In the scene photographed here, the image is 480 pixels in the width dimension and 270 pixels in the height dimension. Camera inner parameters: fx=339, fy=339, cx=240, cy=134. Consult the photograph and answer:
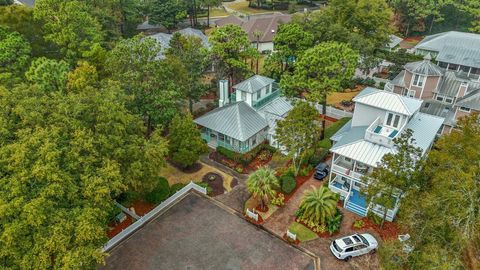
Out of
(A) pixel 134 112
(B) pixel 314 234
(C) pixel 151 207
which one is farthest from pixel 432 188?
(A) pixel 134 112

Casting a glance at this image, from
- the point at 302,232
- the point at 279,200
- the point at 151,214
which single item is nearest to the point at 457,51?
the point at 279,200

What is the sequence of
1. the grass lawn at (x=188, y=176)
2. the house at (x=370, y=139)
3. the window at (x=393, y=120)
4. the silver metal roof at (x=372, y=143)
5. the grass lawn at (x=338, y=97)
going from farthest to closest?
1. the grass lawn at (x=338, y=97)
2. the grass lawn at (x=188, y=176)
3. the window at (x=393, y=120)
4. the house at (x=370, y=139)
5. the silver metal roof at (x=372, y=143)

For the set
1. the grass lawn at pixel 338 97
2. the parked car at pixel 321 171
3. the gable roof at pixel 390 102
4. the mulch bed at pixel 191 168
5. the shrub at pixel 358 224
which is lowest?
the mulch bed at pixel 191 168

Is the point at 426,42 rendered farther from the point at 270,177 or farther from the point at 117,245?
the point at 117,245

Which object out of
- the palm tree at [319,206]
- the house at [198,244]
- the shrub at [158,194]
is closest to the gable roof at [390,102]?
the palm tree at [319,206]

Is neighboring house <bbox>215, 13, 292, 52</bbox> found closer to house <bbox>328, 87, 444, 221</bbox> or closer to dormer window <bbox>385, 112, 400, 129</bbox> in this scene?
house <bbox>328, 87, 444, 221</bbox>

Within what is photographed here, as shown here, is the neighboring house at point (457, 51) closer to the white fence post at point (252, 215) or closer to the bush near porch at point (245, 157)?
the bush near porch at point (245, 157)
